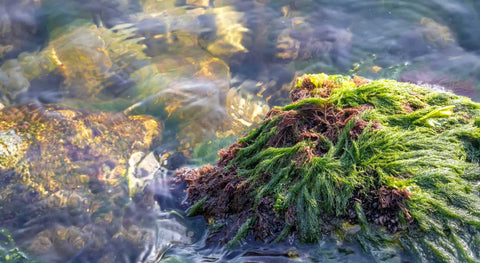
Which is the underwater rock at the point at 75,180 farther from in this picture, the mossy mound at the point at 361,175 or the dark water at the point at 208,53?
the mossy mound at the point at 361,175

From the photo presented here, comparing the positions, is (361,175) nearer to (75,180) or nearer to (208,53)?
(75,180)

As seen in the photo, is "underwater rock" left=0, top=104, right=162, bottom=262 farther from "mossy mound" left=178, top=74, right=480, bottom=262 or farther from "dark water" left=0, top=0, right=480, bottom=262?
"mossy mound" left=178, top=74, right=480, bottom=262

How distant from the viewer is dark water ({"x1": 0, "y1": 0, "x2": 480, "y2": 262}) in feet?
15.1

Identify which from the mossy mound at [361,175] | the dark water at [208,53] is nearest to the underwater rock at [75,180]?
the dark water at [208,53]

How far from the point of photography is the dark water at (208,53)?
15.1 feet

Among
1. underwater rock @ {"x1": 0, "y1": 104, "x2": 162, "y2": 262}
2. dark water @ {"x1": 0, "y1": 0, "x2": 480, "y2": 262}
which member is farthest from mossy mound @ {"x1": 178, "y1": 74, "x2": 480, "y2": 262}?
dark water @ {"x1": 0, "y1": 0, "x2": 480, "y2": 262}

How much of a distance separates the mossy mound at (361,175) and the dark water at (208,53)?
3.78ft

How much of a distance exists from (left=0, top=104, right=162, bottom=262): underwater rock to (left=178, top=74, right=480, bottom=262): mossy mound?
75 centimetres

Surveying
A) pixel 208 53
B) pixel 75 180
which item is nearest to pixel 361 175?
pixel 75 180

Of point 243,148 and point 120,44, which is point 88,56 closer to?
point 120,44

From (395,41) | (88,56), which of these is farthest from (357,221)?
(88,56)

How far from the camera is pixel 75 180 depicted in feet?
11.8

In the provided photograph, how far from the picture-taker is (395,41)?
18.0 feet

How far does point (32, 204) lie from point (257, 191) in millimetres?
2264
